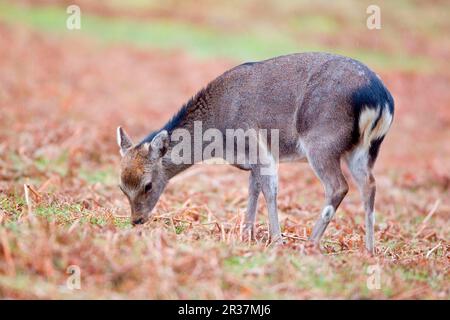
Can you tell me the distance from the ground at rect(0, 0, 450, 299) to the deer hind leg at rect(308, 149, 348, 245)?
30 cm

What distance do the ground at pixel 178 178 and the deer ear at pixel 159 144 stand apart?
86cm

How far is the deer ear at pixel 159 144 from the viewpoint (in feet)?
27.8

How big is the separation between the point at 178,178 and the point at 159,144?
4.06m

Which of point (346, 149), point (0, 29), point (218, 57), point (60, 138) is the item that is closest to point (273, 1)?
point (218, 57)

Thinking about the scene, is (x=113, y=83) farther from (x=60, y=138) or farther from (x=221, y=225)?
(x=221, y=225)

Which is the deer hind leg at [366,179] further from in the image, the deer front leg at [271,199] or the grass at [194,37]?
the grass at [194,37]

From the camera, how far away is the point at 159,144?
28.1 feet

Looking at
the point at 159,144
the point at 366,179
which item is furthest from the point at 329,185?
the point at 159,144

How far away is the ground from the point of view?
19.7ft

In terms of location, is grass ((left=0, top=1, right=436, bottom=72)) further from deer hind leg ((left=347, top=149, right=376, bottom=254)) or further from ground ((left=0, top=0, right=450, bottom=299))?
deer hind leg ((left=347, top=149, right=376, bottom=254))

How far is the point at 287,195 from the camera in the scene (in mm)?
12125

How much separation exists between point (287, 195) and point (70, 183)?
13.5 ft

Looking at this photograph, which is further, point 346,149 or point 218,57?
point 218,57

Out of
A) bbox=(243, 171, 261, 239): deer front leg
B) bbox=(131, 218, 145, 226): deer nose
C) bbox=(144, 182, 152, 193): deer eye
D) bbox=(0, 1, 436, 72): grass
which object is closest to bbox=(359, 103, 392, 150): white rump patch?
bbox=(243, 171, 261, 239): deer front leg
